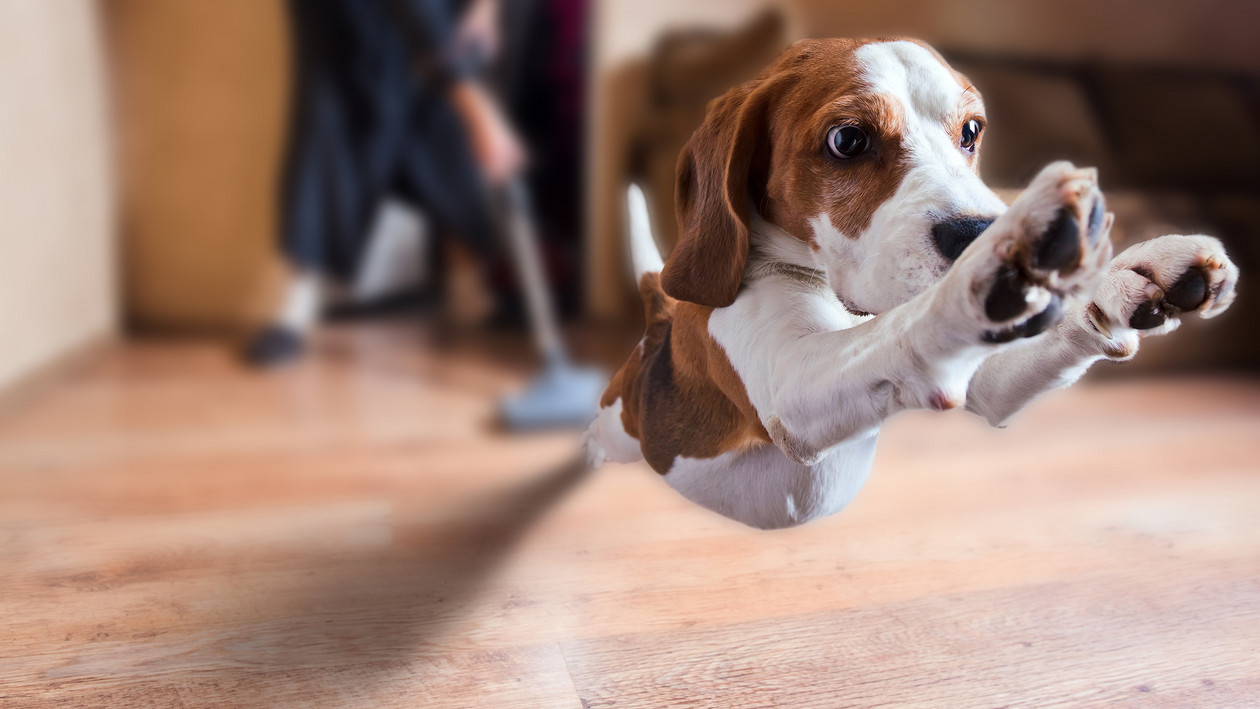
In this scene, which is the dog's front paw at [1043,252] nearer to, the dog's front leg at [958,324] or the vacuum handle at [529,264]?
the dog's front leg at [958,324]

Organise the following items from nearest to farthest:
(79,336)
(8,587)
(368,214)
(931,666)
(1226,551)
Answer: (931,666) < (8,587) < (1226,551) < (368,214) < (79,336)

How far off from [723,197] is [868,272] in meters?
0.10

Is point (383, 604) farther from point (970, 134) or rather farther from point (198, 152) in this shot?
point (198, 152)

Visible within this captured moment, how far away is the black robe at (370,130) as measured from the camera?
124 centimetres

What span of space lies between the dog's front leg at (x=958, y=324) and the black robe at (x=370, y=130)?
0.90 metres

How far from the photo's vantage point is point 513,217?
3.88 ft

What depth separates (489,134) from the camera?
113 cm

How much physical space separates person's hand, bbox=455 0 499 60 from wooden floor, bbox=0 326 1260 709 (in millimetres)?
576

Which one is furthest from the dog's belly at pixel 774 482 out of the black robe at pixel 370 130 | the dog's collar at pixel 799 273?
the black robe at pixel 370 130

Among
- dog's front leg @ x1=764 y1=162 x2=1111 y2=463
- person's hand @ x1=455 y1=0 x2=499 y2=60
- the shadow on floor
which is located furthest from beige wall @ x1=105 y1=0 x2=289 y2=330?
dog's front leg @ x1=764 y1=162 x2=1111 y2=463

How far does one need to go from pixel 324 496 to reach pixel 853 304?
0.85 m

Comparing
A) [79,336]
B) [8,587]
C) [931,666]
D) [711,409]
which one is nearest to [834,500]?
[711,409]

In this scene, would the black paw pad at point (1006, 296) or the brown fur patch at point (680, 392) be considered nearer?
the black paw pad at point (1006, 296)

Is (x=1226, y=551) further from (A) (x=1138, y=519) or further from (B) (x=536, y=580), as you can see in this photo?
(B) (x=536, y=580)
